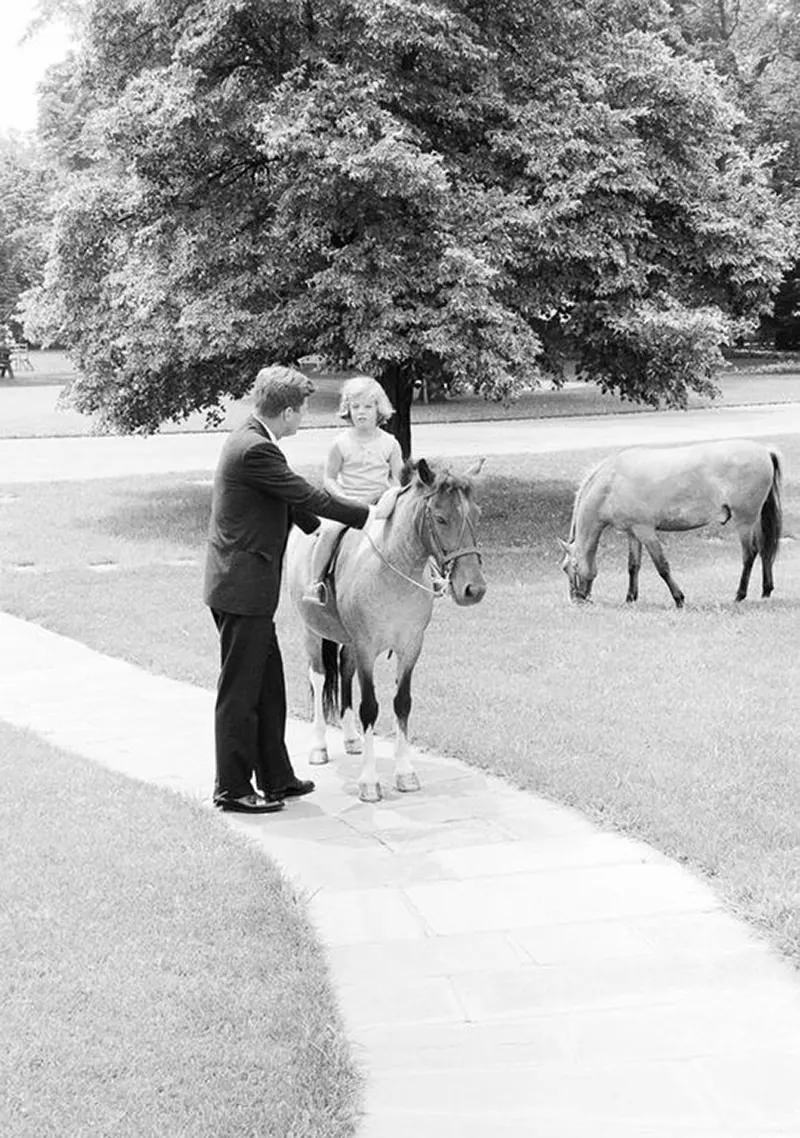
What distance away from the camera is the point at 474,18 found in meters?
18.1

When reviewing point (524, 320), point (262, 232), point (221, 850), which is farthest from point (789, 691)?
point (262, 232)

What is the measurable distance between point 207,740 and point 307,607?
1.27m

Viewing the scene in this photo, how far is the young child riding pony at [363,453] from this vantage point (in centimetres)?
839

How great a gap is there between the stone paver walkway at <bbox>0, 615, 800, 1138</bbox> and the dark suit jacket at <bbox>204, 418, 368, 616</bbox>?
1.25m

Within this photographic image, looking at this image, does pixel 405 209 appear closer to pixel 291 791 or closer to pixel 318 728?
pixel 318 728

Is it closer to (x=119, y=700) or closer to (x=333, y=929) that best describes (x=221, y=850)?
(x=333, y=929)

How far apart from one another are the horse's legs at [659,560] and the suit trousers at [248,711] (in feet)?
20.0

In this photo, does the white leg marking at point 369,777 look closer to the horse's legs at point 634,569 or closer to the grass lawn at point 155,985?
the grass lawn at point 155,985

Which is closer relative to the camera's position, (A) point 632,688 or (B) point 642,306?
(A) point 632,688

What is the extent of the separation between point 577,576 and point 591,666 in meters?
2.66

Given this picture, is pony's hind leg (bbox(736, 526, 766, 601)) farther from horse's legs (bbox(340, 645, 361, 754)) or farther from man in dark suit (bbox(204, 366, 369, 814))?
man in dark suit (bbox(204, 366, 369, 814))

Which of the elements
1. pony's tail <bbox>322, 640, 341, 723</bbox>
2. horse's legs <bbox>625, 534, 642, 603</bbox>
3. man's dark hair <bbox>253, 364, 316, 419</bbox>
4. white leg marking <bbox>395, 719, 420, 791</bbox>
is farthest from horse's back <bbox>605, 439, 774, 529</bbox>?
man's dark hair <bbox>253, 364, 316, 419</bbox>

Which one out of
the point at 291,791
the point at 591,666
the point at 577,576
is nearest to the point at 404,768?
the point at 291,791

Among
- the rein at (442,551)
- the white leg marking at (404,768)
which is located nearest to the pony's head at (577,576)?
the white leg marking at (404,768)
